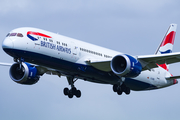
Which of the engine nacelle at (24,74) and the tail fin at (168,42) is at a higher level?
the tail fin at (168,42)

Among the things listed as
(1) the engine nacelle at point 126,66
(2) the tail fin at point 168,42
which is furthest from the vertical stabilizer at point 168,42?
(1) the engine nacelle at point 126,66

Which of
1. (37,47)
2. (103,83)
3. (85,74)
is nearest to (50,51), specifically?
(37,47)

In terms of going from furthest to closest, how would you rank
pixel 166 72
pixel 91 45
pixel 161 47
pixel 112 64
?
pixel 161 47 → pixel 166 72 → pixel 91 45 → pixel 112 64

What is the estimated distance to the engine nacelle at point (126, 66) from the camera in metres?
40.4

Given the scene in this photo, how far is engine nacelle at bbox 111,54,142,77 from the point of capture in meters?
40.4

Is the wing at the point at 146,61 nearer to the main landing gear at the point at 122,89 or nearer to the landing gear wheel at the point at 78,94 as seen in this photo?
the main landing gear at the point at 122,89

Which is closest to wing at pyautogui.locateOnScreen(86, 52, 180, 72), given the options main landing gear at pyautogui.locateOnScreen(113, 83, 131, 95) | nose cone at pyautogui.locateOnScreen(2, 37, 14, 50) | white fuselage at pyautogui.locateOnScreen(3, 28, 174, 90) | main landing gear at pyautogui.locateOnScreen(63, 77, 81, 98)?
white fuselage at pyautogui.locateOnScreen(3, 28, 174, 90)

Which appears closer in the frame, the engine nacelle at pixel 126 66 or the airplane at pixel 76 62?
the airplane at pixel 76 62

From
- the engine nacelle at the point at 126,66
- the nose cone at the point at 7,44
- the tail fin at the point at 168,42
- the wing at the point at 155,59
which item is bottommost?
the engine nacelle at the point at 126,66

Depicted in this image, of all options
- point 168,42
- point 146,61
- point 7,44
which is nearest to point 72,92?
point 146,61

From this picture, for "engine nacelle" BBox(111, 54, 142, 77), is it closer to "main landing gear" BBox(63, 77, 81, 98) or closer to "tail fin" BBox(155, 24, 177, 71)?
"main landing gear" BBox(63, 77, 81, 98)

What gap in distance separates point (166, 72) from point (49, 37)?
58.9 ft

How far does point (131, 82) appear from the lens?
154ft

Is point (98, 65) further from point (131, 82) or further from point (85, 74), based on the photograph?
point (131, 82)
